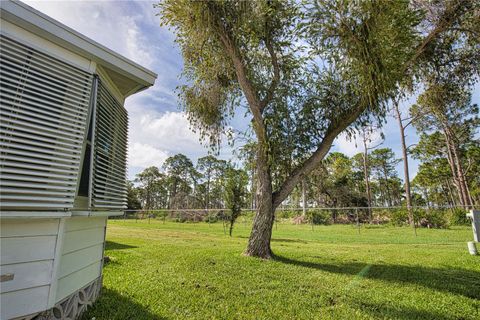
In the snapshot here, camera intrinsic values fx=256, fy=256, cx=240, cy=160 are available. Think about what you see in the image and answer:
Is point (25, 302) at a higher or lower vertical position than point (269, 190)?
lower

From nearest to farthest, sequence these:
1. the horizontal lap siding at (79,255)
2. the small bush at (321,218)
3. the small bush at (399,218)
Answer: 1. the horizontal lap siding at (79,255)
2. the small bush at (399,218)
3. the small bush at (321,218)

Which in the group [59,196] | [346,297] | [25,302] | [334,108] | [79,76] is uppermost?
[334,108]

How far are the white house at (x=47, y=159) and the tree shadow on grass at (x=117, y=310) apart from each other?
165 mm

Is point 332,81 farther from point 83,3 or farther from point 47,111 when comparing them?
point 47,111

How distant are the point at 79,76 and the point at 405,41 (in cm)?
669

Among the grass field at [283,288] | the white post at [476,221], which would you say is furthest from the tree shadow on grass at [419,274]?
the white post at [476,221]

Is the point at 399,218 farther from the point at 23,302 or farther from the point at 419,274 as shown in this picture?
the point at 23,302

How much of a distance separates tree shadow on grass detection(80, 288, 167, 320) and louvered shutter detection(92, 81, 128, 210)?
1156mm

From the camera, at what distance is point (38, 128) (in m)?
2.14

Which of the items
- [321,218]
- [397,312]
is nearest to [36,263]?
[397,312]

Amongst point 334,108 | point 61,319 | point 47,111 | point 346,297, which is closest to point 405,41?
point 334,108

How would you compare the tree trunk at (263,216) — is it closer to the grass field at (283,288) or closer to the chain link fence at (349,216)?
the grass field at (283,288)

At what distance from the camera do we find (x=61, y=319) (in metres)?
2.38

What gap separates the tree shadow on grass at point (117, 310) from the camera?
110 inches
